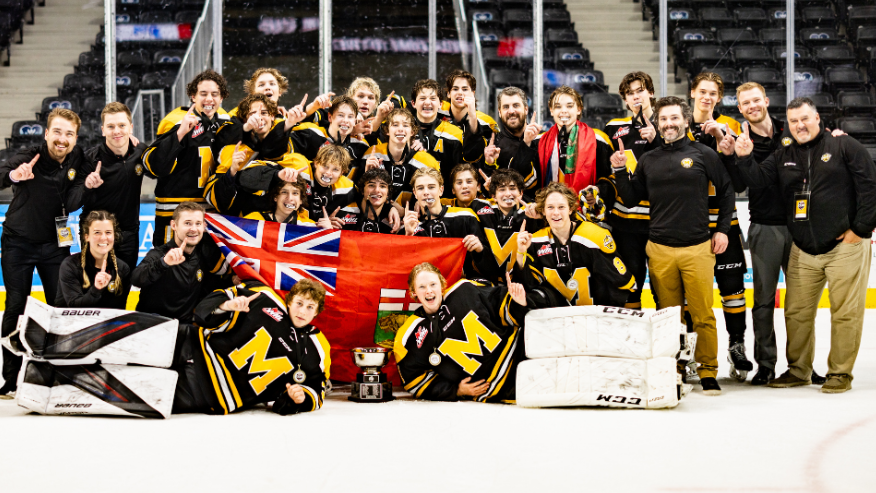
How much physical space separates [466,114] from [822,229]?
79.8 inches

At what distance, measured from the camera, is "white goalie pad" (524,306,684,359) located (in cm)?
371

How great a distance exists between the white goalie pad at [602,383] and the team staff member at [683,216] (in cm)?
59

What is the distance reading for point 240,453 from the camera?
9.39ft

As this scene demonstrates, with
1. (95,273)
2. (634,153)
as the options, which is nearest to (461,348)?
(634,153)

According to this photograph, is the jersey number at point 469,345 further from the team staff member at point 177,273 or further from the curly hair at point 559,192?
the team staff member at point 177,273

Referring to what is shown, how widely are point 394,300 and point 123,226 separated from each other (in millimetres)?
1426

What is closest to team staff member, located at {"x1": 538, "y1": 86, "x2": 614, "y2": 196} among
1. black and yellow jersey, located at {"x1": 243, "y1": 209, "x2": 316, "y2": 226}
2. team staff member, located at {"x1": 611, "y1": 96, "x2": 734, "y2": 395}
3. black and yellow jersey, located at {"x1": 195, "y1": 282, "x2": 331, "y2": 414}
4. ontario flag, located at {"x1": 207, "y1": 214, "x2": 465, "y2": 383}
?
team staff member, located at {"x1": 611, "y1": 96, "x2": 734, "y2": 395}

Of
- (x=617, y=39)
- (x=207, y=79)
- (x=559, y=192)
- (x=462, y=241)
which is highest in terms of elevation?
(x=617, y=39)

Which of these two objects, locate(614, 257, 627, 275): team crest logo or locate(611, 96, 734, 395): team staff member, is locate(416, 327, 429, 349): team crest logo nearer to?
locate(614, 257, 627, 275): team crest logo

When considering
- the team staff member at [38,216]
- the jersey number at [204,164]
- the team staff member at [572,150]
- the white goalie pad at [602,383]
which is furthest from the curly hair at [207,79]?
the white goalie pad at [602,383]

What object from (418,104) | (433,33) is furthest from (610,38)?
(418,104)

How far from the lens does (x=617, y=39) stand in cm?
841

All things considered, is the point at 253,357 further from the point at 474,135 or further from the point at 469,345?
the point at 474,135

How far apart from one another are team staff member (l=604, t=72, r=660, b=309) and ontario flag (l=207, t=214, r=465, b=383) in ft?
2.91
